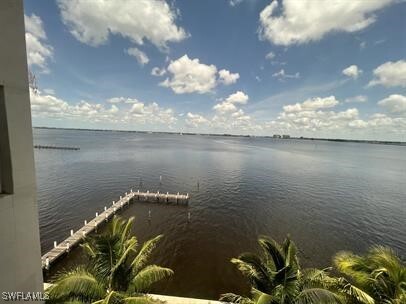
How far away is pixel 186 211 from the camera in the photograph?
3844cm

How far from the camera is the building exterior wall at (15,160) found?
4230 millimetres

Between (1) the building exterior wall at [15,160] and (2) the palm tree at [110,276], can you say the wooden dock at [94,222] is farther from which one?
(1) the building exterior wall at [15,160]

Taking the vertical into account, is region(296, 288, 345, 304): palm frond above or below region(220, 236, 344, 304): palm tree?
above

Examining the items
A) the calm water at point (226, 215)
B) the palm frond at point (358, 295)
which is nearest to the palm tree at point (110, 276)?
the palm frond at point (358, 295)

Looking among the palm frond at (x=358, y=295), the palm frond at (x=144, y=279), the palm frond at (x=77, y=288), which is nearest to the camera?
the palm frond at (x=77, y=288)

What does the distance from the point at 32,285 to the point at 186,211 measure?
34179 millimetres

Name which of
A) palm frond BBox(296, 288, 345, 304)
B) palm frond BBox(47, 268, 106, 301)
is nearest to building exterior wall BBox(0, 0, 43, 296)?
palm frond BBox(47, 268, 106, 301)

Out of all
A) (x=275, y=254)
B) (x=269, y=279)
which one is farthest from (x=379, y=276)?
(x=269, y=279)

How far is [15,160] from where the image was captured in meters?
4.53

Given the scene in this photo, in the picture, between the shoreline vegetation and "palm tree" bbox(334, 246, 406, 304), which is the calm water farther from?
"palm tree" bbox(334, 246, 406, 304)

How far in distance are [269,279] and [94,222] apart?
28127mm

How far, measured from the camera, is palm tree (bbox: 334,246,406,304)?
8320 mm

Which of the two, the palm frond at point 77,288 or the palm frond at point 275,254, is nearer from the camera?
the palm frond at point 77,288

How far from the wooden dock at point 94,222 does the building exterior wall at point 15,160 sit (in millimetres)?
20451
